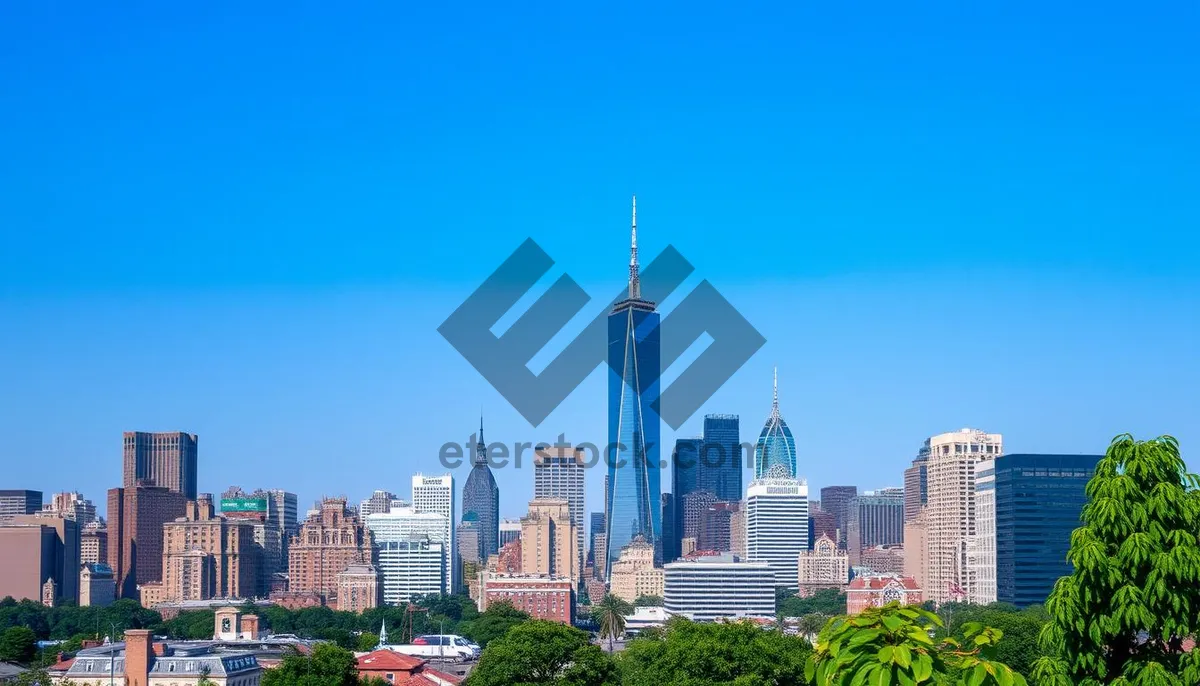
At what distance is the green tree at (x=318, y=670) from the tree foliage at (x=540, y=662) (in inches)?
219

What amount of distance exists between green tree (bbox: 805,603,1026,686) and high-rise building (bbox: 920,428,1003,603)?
17029cm

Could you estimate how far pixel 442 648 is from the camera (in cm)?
10806

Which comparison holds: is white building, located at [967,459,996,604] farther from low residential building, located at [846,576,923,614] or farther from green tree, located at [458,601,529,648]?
green tree, located at [458,601,529,648]

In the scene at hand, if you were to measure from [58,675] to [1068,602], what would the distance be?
68.4 meters

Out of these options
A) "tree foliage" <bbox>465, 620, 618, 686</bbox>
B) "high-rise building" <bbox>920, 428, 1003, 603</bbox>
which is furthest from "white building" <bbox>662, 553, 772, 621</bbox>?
"tree foliage" <bbox>465, 620, 618, 686</bbox>

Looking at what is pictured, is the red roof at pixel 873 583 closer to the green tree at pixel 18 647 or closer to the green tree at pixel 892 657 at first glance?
the green tree at pixel 18 647

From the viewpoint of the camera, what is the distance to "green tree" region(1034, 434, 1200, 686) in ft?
50.9

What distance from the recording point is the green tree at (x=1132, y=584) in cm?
1552

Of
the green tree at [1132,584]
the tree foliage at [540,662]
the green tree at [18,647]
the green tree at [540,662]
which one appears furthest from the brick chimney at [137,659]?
the green tree at [1132,584]

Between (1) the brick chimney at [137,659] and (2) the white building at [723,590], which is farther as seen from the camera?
(2) the white building at [723,590]

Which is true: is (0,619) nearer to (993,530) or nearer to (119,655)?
(119,655)

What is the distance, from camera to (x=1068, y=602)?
1594 centimetres

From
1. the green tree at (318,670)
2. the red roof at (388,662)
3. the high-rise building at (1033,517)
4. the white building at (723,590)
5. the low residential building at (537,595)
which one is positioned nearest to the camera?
the green tree at (318,670)

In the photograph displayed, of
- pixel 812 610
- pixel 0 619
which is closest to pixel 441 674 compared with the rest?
pixel 0 619
